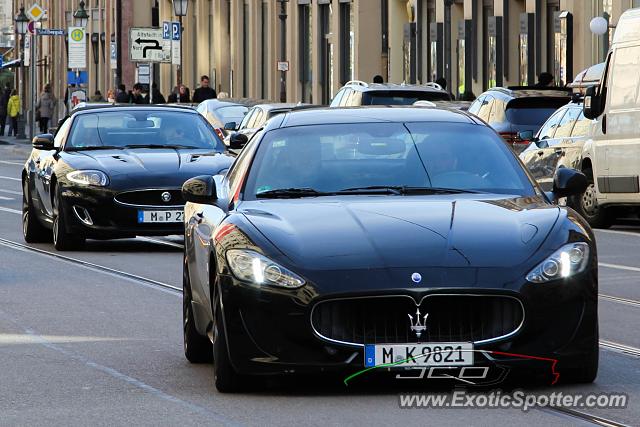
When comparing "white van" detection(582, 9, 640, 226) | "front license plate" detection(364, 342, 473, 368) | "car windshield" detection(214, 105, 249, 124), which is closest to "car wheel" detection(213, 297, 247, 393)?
"front license plate" detection(364, 342, 473, 368)

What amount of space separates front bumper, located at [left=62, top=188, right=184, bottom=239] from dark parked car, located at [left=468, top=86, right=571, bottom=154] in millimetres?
9305

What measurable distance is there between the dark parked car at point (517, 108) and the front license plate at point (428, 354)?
1837cm

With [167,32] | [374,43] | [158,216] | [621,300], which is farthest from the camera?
[374,43]

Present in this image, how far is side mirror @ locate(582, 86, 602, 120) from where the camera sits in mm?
22016

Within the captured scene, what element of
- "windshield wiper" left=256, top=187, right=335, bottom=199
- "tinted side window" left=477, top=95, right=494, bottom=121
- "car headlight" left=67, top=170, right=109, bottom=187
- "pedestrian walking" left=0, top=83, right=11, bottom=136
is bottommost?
"pedestrian walking" left=0, top=83, right=11, bottom=136

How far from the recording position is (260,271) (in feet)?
26.7

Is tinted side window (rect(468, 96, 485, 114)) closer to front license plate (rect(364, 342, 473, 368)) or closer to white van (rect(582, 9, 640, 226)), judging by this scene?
white van (rect(582, 9, 640, 226))

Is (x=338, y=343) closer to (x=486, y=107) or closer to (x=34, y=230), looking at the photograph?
(x=34, y=230)

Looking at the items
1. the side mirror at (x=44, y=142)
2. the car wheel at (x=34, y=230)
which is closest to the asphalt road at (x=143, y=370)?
the side mirror at (x=44, y=142)

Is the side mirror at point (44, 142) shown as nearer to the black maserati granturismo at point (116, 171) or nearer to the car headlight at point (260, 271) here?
the black maserati granturismo at point (116, 171)

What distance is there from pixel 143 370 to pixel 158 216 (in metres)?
8.45

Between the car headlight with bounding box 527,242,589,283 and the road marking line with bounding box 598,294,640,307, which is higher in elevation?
the car headlight with bounding box 527,242,589,283

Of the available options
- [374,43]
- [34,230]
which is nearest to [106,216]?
[34,230]

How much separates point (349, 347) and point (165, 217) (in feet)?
32.7
